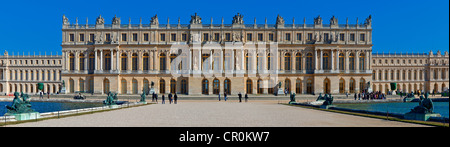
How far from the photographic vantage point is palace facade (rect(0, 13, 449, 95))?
52812 millimetres

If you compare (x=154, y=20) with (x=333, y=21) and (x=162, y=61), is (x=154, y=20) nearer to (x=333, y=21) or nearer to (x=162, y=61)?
(x=162, y=61)

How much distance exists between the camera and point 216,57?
52781 mm

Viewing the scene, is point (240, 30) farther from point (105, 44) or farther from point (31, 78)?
point (31, 78)

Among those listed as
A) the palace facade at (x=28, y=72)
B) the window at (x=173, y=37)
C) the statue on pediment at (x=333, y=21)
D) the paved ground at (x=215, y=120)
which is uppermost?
the statue on pediment at (x=333, y=21)

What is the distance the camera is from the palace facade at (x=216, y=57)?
52.8 meters

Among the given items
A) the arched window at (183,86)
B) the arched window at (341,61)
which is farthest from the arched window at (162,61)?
the arched window at (341,61)

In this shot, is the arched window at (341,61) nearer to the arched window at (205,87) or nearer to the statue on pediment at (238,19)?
the statue on pediment at (238,19)

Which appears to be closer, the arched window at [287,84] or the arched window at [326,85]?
the arched window at [326,85]

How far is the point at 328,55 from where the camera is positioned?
53.9 metres

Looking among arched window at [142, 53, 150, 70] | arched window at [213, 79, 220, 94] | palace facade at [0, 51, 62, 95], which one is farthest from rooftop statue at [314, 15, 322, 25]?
palace facade at [0, 51, 62, 95]

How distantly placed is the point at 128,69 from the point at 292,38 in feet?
94.3

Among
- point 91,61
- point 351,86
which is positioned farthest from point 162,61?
point 351,86
